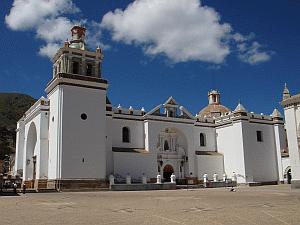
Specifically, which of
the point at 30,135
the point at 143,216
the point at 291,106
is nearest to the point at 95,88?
the point at 30,135

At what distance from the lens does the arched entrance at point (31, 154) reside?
103 ft

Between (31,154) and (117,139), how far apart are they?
7.97m

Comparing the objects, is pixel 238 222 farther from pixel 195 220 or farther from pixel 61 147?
pixel 61 147

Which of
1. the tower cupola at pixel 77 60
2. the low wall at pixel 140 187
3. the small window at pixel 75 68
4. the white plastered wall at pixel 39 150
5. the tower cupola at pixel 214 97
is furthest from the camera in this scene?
the tower cupola at pixel 214 97

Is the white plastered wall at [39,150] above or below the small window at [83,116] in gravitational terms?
below

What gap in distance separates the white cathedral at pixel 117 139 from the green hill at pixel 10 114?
130 feet

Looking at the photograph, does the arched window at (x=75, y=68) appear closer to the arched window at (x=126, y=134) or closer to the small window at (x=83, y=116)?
the small window at (x=83, y=116)

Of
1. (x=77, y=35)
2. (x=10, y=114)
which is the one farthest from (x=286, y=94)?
(x=10, y=114)

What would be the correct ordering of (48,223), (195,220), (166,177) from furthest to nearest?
(166,177) → (195,220) → (48,223)

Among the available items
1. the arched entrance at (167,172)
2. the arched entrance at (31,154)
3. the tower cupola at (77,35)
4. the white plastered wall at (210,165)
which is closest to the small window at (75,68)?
the tower cupola at (77,35)

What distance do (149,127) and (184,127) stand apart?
4.25 m

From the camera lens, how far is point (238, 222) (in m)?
9.19

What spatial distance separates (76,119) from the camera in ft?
90.4

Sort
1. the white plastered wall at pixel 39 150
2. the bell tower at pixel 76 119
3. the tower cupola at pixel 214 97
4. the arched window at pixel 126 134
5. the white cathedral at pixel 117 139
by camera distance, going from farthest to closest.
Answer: the tower cupola at pixel 214 97 → the arched window at pixel 126 134 → the white plastered wall at pixel 39 150 → the white cathedral at pixel 117 139 → the bell tower at pixel 76 119
